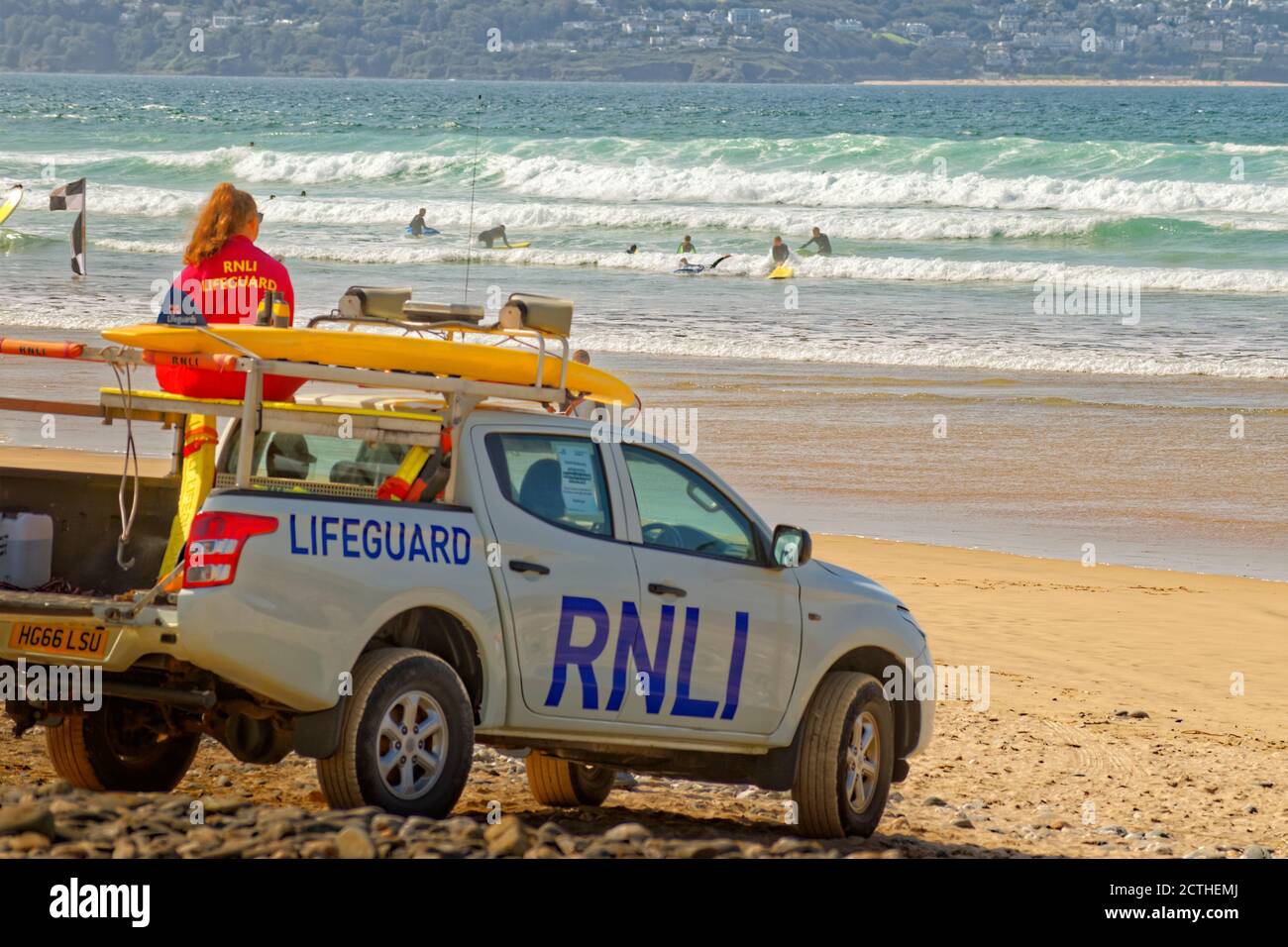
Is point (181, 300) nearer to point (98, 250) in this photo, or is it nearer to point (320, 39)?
point (98, 250)

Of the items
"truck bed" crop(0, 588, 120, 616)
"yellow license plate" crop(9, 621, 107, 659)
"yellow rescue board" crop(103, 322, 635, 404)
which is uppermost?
"yellow rescue board" crop(103, 322, 635, 404)

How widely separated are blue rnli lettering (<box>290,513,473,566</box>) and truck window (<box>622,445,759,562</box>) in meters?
0.97

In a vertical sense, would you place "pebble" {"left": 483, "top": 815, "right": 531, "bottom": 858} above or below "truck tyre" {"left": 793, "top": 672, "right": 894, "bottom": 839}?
above

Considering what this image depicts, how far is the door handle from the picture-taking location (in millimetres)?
7457

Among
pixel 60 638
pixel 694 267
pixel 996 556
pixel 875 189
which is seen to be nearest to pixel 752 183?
pixel 875 189

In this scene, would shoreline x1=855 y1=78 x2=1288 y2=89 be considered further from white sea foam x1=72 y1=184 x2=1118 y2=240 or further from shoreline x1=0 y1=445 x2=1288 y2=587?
shoreline x1=0 y1=445 x2=1288 y2=587

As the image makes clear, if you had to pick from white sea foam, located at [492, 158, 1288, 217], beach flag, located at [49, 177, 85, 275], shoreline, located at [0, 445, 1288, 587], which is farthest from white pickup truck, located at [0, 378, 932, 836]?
white sea foam, located at [492, 158, 1288, 217]

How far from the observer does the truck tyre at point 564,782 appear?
9.09m

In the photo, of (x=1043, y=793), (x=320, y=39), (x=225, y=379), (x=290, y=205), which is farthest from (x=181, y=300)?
(x=320, y=39)

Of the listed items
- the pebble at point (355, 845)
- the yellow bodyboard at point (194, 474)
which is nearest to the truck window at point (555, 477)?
the yellow bodyboard at point (194, 474)

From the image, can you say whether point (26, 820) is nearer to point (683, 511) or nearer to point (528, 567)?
point (528, 567)

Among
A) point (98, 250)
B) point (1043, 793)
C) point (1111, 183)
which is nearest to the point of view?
point (1043, 793)
